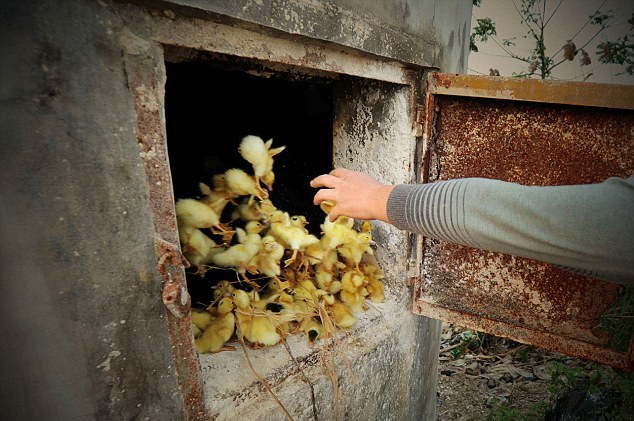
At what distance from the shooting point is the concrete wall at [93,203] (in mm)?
721

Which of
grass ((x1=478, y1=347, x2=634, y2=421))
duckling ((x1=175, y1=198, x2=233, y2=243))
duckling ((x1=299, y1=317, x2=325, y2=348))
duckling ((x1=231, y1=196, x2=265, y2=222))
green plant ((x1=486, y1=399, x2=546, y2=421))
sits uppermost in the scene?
duckling ((x1=175, y1=198, x2=233, y2=243))

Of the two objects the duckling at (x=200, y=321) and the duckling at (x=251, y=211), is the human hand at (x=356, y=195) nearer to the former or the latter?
the duckling at (x=251, y=211)

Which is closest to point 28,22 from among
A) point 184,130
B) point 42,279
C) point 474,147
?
point 42,279

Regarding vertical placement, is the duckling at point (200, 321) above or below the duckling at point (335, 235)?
below

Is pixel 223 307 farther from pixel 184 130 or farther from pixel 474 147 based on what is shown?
pixel 474 147

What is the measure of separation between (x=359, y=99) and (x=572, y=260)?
4.56 feet

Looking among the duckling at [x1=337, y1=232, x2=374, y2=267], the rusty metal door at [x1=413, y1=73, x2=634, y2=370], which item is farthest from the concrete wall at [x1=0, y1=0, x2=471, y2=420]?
the duckling at [x1=337, y1=232, x2=374, y2=267]

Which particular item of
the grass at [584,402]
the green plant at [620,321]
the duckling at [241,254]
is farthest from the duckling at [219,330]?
the grass at [584,402]

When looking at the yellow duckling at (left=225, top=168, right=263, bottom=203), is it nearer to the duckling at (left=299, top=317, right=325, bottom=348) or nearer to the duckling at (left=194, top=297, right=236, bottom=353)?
the duckling at (left=194, top=297, right=236, bottom=353)

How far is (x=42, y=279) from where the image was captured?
773 millimetres

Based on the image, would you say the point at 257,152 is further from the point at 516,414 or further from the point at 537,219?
the point at 516,414

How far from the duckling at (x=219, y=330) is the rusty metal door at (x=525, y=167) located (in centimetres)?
109

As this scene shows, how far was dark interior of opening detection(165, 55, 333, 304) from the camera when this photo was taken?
197 centimetres

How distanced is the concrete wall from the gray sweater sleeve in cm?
72
